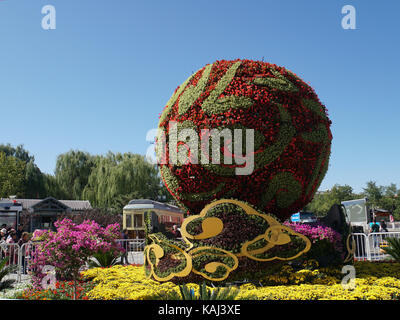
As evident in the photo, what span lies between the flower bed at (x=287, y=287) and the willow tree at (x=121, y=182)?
1069 inches

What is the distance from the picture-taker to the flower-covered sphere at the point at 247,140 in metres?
7.27

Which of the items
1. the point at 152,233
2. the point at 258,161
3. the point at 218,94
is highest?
the point at 218,94

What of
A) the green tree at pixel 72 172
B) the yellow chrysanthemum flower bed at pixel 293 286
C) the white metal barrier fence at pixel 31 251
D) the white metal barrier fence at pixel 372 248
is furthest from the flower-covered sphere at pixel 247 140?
the green tree at pixel 72 172

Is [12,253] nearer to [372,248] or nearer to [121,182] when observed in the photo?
[372,248]

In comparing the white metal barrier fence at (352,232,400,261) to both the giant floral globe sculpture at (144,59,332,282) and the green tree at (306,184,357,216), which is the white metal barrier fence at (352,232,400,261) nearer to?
the giant floral globe sculpture at (144,59,332,282)

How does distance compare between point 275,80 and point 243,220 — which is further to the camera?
point 275,80

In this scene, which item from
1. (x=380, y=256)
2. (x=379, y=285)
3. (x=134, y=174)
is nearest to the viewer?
(x=379, y=285)

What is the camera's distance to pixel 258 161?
286 inches

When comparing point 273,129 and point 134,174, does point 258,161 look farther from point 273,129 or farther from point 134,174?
point 134,174

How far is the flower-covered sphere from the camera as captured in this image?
23.8ft
